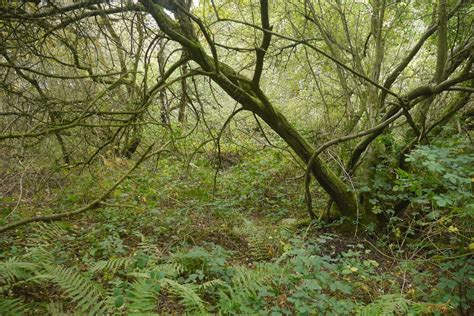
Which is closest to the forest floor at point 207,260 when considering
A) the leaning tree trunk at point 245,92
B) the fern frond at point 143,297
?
the fern frond at point 143,297

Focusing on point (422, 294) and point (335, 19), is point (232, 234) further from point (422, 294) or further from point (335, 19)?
point (335, 19)

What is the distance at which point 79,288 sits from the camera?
96.1 inches

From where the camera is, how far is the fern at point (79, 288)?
2303 mm

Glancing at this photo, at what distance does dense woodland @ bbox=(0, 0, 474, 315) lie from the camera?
8.63 ft

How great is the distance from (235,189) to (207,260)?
3.29 metres

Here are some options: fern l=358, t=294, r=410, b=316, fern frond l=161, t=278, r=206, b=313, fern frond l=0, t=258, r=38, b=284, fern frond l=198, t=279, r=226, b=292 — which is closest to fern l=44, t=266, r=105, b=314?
fern frond l=0, t=258, r=38, b=284

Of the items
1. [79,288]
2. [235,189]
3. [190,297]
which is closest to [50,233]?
[79,288]

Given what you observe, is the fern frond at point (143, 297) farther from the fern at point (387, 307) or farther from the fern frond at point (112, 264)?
the fern at point (387, 307)

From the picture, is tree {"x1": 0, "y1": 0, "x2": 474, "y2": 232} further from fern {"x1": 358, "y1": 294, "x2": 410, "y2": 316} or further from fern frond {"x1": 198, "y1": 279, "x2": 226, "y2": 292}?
fern frond {"x1": 198, "y1": 279, "x2": 226, "y2": 292}

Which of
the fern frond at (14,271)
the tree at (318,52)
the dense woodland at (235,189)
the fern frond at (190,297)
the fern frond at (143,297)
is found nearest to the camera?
the fern frond at (143,297)

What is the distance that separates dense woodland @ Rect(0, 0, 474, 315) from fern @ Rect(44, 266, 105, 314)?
0.05ft

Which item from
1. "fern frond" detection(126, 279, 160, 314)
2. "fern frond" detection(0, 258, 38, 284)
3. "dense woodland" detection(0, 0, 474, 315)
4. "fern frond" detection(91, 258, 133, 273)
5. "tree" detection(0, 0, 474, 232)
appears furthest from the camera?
"tree" detection(0, 0, 474, 232)

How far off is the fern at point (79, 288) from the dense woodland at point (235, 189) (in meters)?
0.02

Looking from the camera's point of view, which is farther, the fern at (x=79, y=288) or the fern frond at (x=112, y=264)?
the fern frond at (x=112, y=264)
